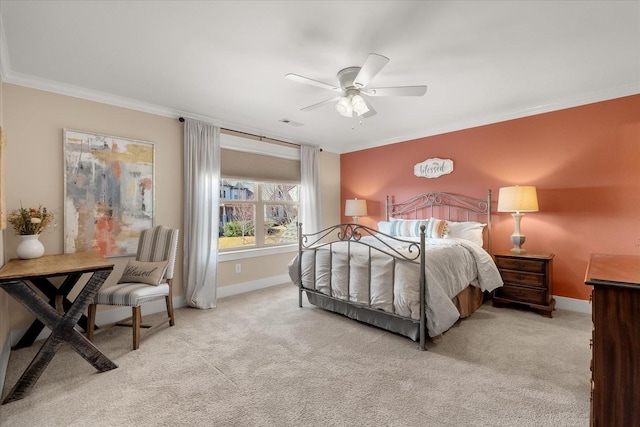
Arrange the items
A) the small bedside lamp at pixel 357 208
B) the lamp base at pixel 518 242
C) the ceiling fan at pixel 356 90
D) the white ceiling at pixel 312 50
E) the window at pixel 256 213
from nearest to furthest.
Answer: the white ceiling at pixel 312 50
the ceiling fan at pixel 356 90
the lamp base at pixel 518 242
the window at pixel 256 213
the small bedside lamp at pixel 357 208

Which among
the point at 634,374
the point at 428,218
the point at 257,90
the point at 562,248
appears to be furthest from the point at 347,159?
the point at 634,374

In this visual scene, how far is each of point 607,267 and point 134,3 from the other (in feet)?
10.0

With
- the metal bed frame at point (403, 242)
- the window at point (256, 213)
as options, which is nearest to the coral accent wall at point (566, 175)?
the metal bed frame at point (403, 242)

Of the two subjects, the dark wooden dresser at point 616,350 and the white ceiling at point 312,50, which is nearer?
the dark wooden dresser at point 616,350

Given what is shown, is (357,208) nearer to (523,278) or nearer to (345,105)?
(523,278)

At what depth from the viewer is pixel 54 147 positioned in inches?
116

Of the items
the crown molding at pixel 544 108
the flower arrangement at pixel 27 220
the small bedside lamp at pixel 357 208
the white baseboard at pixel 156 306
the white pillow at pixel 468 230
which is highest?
the crown molding at pixel 544 108

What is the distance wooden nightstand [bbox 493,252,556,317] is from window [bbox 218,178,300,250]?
314cm

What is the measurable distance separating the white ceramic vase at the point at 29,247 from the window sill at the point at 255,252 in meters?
1.91

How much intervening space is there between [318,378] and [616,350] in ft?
5.46

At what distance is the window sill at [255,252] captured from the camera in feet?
13.9

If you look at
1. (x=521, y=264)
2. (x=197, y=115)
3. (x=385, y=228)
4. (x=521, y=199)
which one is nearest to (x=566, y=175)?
(x=521, y=199)

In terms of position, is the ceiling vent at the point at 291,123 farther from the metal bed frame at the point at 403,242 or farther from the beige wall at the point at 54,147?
the metal bed frame at the point at 403,242

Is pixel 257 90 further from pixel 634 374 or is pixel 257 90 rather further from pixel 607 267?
pixel 634 374
